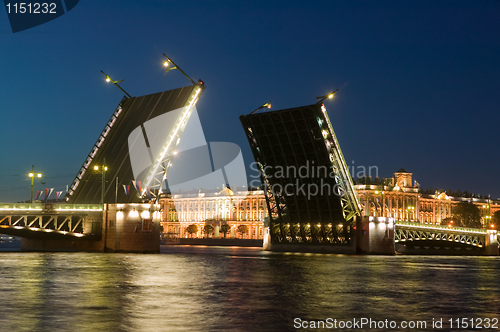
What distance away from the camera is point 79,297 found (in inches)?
580

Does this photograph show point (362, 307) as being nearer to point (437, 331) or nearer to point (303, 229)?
point (437, 331)

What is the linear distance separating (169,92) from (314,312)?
141 ft

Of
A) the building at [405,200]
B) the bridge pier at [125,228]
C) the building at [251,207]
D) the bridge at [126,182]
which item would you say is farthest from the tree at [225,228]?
the bridge pier at [125,228]

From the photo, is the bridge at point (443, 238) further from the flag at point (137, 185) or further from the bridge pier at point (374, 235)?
the flag at point (137, 185)

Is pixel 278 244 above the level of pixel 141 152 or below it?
below

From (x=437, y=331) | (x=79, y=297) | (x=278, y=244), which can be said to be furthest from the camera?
(x=278, y=244)

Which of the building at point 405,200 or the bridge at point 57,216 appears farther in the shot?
the building at point 405,200

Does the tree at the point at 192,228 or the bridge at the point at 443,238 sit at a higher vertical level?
the tree at the point at 192,228

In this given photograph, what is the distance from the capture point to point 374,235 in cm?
6644

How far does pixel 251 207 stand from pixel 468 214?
50.5m

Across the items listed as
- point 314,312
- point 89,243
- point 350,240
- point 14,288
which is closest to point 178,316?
point 314,312

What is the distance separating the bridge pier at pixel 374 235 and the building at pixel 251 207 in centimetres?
5520

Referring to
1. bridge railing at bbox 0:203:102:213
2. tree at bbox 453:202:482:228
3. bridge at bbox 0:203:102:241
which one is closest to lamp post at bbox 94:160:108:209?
bridge railing at bbox 0:203:102:213

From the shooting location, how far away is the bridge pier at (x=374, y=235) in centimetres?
6538
